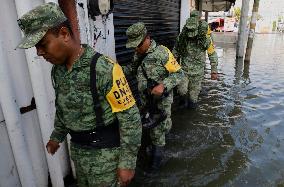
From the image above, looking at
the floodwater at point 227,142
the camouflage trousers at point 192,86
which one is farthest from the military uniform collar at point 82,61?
the camouflage trousers at point 192,86

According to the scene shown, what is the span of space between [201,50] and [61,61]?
4.56 meters

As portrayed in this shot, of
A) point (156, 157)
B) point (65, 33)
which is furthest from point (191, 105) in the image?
point (65, 33)

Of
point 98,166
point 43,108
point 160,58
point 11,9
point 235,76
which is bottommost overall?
point 235,76

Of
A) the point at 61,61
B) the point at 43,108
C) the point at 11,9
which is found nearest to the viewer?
the point at 61,61

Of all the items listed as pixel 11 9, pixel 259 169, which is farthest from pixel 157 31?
pixel 11 9

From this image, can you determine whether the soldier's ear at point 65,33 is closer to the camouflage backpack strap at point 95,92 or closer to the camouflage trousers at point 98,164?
the camouflage backpack strap at point 95,92

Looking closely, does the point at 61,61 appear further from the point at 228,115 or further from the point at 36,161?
the point at 228,115

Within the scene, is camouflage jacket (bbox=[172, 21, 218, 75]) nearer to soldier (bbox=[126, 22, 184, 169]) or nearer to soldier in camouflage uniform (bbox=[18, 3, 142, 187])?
soldier (bbox=[126, 22, 184, 169])

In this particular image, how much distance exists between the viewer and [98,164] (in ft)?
6.50

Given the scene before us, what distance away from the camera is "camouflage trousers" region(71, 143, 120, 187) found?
197 centimetres

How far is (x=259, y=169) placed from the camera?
3.76m

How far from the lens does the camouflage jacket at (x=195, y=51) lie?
225 inches

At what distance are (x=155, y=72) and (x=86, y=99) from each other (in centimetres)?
185

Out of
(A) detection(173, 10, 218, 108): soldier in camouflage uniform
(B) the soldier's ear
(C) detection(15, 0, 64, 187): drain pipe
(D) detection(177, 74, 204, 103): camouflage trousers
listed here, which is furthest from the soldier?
(D) detection(177, 74, 204, 103): camouflage trousers
